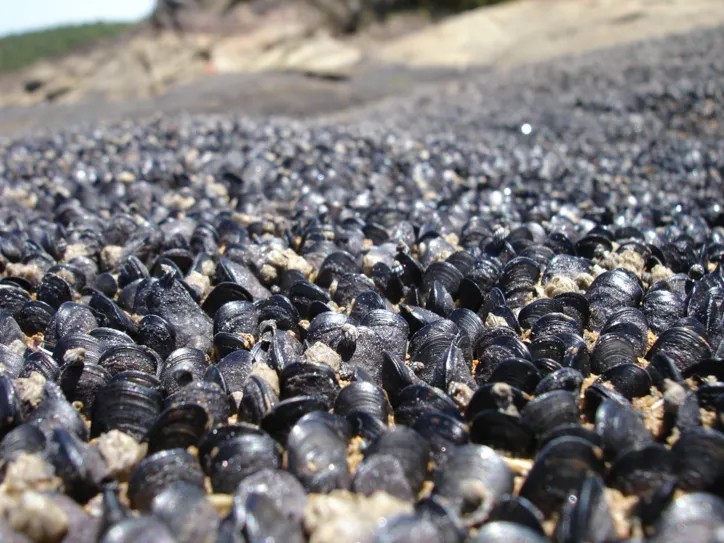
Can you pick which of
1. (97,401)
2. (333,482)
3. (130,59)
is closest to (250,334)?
(97,401)

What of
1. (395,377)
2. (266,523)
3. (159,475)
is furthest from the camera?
(395,377)

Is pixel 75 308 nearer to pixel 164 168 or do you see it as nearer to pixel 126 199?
pixel 126 199

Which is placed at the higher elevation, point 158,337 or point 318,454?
point 158,337

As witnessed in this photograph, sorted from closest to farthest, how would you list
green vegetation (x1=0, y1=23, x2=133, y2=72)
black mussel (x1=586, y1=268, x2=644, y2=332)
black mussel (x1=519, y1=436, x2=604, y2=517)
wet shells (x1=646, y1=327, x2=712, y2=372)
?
black mussel (x1=519, y1=436, x2=604, y2=517) → wet shells (x1=646, y1=327, x2=712, y2=372) → black mussel (x1=586, y1=268, x2=644, y2=332) → green vegetation (x1=0, y1=23, x2=133, y2=72)

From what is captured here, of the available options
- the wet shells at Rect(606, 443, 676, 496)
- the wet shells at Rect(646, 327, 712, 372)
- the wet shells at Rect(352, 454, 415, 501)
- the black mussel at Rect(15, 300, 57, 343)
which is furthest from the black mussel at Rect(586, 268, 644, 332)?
the black mussel at Rect(15, 300, 57, 343)

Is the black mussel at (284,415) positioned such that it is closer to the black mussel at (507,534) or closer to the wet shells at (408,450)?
the wet shells at (408,450)

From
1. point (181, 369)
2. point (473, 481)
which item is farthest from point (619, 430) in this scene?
point (181, 369)

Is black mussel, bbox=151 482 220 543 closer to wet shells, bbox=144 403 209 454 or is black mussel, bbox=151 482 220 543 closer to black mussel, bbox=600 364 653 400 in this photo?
wet shells, bbox=144 403 209 454

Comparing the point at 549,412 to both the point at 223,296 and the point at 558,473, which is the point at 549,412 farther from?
the point at 223,296
